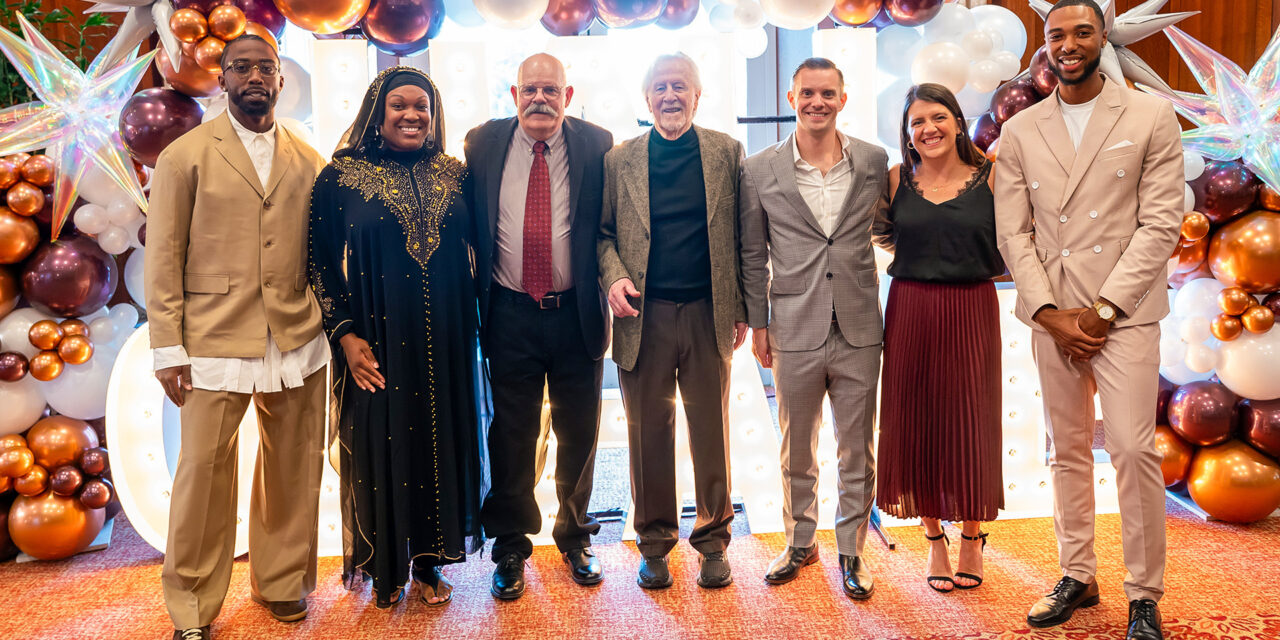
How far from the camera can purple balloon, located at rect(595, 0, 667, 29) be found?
138 inches

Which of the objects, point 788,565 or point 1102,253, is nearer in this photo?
point 1102,253

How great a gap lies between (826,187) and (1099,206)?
0.86 metres

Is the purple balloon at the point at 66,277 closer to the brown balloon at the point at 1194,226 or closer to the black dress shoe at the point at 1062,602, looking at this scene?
the black dress shoe at the point at 1062,602

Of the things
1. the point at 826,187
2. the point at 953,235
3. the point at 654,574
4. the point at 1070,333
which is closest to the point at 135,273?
the point at 654,574

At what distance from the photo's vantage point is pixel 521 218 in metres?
3.07

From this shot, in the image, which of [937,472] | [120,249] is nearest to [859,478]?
[937,472]

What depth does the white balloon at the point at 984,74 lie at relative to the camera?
3.78 m

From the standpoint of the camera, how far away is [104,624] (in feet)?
9.84

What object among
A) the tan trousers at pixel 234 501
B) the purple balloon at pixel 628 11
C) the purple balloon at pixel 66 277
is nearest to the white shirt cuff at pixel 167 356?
the tan trousers at pixel 234 501

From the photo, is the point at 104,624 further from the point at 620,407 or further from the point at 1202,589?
Answer: the point at 1202,589

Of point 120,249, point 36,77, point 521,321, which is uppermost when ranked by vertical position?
point 36,77

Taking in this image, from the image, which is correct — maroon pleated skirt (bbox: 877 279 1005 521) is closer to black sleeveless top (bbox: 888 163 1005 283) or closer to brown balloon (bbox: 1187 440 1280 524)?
black sleeveless top (bbox: 888 163 1005 283)

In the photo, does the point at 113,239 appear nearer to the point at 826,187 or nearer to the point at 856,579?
the point at 826,187

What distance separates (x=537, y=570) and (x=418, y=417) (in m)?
0.86
